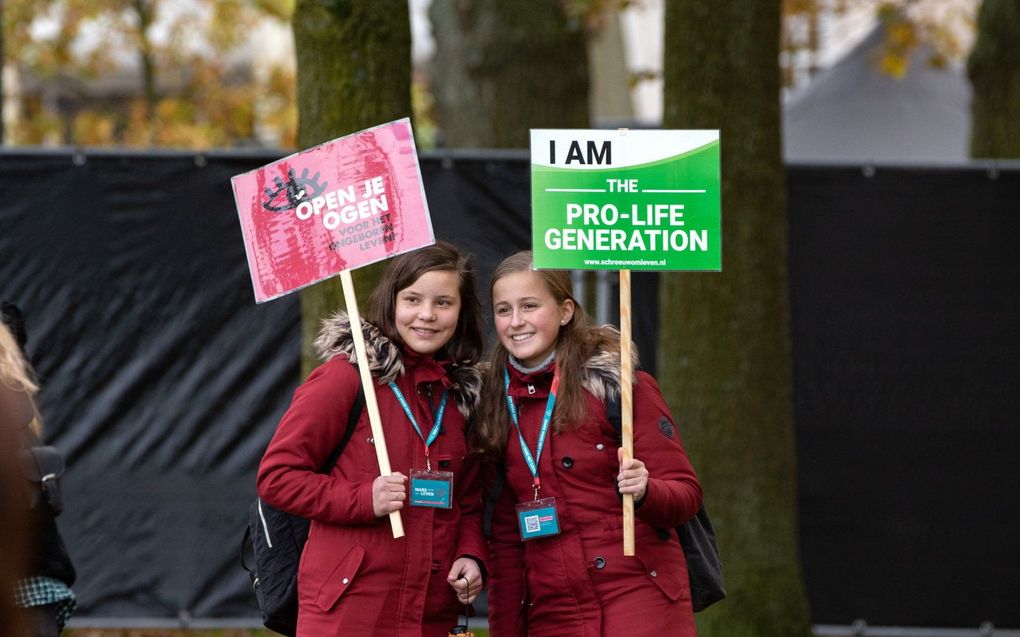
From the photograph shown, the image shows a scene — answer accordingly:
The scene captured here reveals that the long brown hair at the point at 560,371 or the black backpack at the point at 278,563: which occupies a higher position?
the long brown hair at the point at 560,371

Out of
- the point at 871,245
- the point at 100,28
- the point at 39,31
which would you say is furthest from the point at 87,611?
the point at 39,31

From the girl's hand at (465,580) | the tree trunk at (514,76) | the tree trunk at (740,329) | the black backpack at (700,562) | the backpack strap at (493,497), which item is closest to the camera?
the girl's hand at (465,580)

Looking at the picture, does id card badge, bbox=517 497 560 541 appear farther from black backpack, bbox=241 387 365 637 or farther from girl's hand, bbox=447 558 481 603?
black backpack, bbox=241 387 365 637

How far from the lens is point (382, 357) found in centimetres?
427

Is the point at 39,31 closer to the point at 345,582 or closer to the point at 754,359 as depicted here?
the point at 754,359

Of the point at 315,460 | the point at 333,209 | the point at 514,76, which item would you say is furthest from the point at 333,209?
the point at 514,76

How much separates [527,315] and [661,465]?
60 centimetres

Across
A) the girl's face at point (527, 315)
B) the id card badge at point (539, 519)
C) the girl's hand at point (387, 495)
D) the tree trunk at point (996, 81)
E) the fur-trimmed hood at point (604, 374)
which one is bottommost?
the id card badge at point (539, 519)

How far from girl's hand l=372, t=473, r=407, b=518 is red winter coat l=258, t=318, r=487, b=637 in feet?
0.09

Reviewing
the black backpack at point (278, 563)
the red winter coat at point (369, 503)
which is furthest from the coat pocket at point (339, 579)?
the black backpack at point (278, 563)

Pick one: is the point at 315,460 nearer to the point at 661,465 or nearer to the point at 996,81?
the point at 661,465

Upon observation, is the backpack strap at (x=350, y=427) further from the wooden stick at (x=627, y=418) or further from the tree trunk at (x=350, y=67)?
the tree trunk at (x=350, y=67)

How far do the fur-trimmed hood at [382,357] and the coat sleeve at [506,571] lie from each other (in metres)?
0.25

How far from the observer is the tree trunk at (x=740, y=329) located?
256 inches
